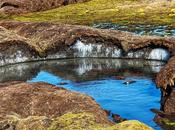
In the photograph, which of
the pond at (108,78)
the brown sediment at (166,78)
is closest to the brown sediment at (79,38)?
the pond at (108,78)

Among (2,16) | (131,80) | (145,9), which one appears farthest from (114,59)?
(2,16)

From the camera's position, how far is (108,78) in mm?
38938

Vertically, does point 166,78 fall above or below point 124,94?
above

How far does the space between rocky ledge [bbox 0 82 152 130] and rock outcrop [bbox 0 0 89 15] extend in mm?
70829

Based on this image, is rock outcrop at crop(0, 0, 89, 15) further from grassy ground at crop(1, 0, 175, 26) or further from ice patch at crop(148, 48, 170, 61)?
ice patch at crop(148, 48, 170, 61)

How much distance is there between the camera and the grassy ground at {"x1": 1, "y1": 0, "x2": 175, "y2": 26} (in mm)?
77625

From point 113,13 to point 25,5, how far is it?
22119 millimetres

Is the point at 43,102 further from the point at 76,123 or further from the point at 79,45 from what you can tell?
the point at 79,45

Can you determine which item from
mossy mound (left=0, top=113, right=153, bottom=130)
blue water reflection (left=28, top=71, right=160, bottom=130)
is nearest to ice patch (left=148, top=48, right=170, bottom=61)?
blue water reflection (left=28, top=71, right=160, bottom=130)

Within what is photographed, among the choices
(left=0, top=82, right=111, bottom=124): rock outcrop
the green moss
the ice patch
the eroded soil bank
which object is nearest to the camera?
the green moss

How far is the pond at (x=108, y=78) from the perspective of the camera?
30344 mm

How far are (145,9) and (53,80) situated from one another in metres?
51.9

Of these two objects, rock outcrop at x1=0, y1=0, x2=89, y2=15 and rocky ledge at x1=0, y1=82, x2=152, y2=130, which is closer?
rocky ledge at x1=0, y1=82, x2=152, y2=130

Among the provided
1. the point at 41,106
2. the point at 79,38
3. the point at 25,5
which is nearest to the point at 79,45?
the point at 79,38
